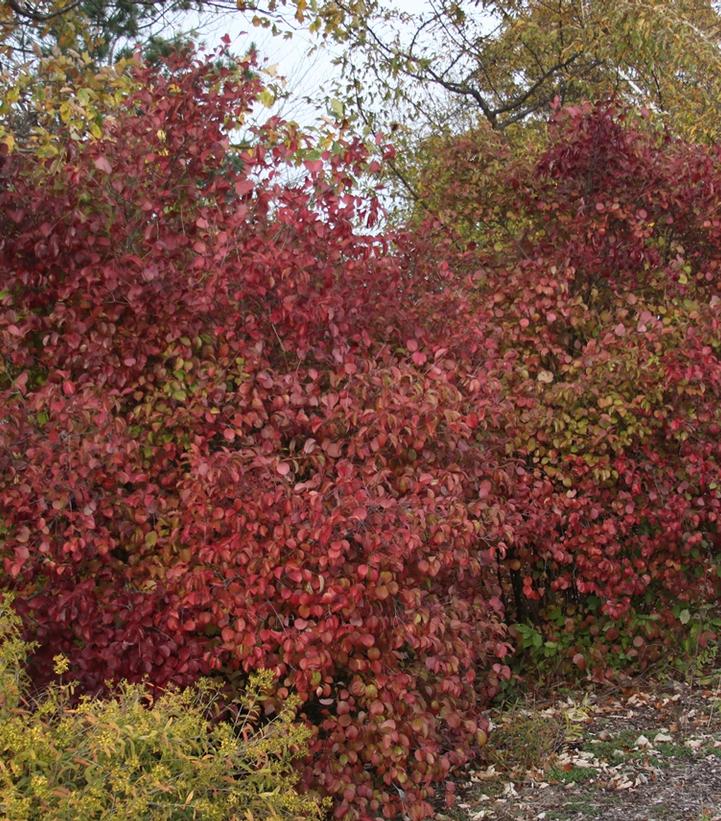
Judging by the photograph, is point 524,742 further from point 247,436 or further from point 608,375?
point 247,436

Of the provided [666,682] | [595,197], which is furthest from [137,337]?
[666,682]

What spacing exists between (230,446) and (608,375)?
1.96 m

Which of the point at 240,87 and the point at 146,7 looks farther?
the point at 146,7

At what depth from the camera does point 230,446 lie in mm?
3979

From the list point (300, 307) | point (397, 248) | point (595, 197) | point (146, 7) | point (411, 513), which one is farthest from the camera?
point (146, 7)

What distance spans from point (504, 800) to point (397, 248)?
225 cm

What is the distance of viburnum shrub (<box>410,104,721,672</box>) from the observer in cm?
510

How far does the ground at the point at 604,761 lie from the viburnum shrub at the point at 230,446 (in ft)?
1.07

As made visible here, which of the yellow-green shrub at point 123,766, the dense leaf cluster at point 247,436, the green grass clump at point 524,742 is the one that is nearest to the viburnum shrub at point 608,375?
the dense leaf cluster at point 247,436

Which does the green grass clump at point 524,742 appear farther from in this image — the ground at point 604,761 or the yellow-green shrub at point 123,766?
the yellow-green shrub at point 123,766

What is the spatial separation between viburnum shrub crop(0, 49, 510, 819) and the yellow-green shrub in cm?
47

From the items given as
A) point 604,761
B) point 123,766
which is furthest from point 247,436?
point 604,761

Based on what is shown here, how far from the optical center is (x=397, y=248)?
4.69 meters

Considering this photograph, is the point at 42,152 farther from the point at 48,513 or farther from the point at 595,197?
the point at 595,197
